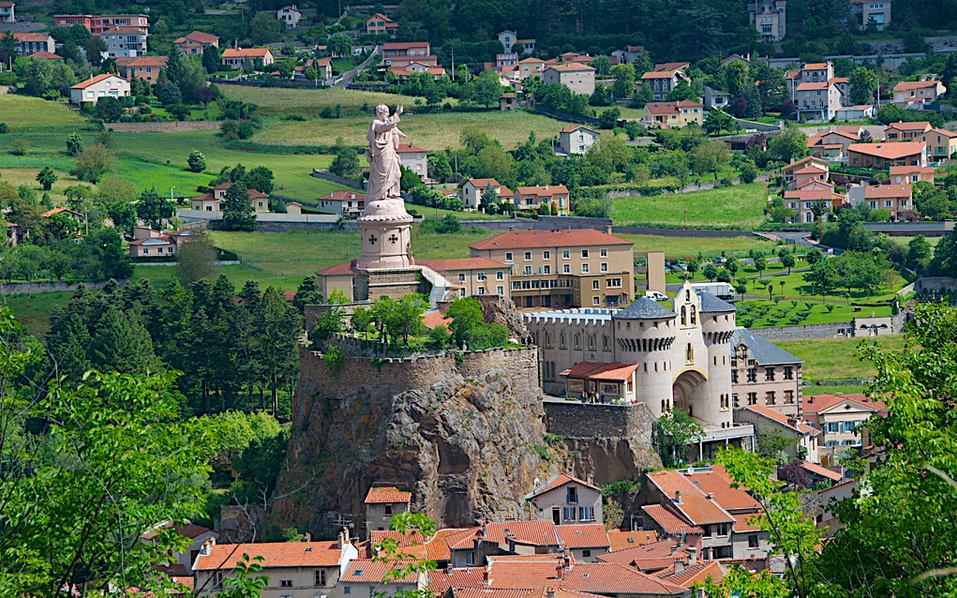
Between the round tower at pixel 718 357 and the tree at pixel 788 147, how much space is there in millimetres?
88158

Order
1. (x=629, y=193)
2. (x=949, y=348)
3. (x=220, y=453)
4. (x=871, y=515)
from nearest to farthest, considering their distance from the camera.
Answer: (x=871, y=515)
(x=949, y=348)
(x=220, y=453)
(x=629, y=193)

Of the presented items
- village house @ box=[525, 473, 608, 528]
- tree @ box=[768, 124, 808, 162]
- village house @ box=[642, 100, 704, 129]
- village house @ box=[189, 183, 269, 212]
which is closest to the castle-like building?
village house @ box=[525, 473, 608, 528]

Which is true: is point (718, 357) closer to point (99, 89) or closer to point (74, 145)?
point (74, 145)

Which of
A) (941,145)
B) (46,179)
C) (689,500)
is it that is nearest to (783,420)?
(689,500)

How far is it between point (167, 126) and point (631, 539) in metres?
123

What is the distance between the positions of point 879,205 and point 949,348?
114m

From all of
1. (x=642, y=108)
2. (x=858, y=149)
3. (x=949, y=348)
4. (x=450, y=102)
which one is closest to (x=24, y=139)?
(x=450, y=102)

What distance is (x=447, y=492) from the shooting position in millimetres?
74500

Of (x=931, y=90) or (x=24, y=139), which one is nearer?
(x=24, y=139)

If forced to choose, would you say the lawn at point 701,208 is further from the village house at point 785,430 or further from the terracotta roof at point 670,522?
the terracotta roof at point 670,522

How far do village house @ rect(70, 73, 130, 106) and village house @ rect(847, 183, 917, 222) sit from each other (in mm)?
90795

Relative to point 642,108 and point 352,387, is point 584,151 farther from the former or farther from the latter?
point 352,387

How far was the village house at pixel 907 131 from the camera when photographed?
170m

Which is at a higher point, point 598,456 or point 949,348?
point 949,348
